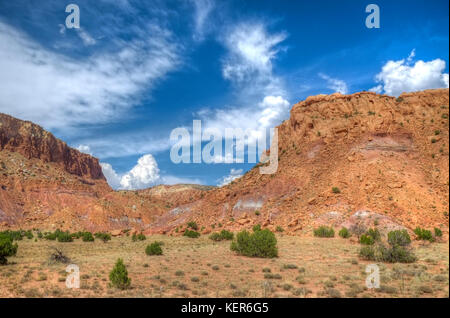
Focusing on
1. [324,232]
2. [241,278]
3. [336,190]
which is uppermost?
[336,190]

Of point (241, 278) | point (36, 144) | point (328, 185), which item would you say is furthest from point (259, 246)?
point (36, 144)

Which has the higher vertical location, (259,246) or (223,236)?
(259,246)

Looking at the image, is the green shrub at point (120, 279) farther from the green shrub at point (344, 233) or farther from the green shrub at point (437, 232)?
the green shrub at point (437, 232)

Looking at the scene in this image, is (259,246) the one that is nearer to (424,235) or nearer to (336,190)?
(424,235)

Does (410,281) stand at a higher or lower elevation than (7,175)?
lower

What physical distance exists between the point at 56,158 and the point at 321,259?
341 ft

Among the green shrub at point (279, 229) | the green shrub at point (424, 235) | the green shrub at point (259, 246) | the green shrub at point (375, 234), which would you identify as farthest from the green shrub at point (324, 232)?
the green shrub at point (259, 246)

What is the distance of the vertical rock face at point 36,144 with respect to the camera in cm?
8456

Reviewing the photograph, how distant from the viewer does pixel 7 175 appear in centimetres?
7012

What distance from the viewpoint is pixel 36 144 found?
91312mm

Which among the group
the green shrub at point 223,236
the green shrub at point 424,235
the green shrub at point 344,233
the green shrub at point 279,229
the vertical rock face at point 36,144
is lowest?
the green shrub at point 223,236

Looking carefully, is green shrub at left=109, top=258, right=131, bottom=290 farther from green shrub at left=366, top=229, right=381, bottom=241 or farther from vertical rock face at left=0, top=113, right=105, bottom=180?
vertical rock face at left=0, top=113, right=105, bottom=180
